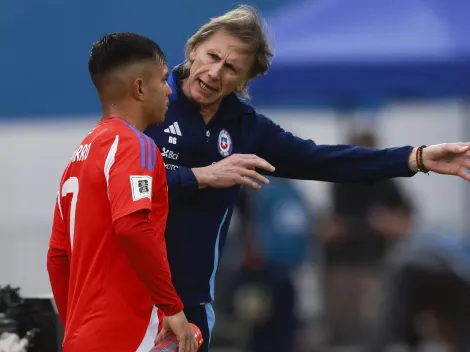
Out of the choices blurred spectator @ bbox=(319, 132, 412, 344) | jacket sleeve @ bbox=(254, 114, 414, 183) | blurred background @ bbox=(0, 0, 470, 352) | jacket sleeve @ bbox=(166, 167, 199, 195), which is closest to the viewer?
jacket sleeve @ bbox=(166, 167, 199, 195)

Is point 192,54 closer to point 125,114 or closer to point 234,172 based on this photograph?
point 234,172

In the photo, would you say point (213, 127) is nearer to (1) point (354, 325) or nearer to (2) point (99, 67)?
(2) point (99, 67)

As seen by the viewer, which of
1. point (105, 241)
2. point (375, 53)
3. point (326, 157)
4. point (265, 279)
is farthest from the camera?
point (265, 279)

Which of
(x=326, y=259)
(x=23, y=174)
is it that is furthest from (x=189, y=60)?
(x=23, y=174)

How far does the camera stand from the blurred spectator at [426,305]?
26.2 ft

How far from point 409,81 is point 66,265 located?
4.31 metres

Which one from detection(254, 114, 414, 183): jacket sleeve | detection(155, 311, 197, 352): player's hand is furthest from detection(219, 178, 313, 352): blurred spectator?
detection(155, 311, 197, 352): player's hand

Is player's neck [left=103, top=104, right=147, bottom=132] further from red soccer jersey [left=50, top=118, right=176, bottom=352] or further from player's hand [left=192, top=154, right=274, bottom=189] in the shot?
player's hand [left=192, top=154, right=274, bottom=189]

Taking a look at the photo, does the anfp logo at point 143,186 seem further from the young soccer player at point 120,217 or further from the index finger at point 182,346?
the index finger at point 182,346

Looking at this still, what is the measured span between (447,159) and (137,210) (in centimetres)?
151

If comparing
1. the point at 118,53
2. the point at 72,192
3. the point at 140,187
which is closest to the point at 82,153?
the point at 72,192

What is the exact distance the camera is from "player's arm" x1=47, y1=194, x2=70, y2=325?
3.83 meters

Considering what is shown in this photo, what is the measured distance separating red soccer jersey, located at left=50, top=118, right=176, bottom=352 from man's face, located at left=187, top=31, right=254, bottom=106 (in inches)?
28.2

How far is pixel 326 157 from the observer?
14.9ft
